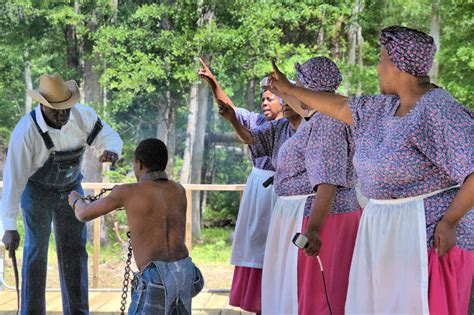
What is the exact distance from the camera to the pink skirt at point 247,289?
3.84 meters

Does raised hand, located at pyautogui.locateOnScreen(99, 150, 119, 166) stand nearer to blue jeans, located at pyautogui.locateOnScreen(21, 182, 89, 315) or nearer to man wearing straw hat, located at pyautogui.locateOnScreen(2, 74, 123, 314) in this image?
man wearing straw hat, located at pyautogui.locateOnScreen(2, 74, 123, 314)

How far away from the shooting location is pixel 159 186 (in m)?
3.04

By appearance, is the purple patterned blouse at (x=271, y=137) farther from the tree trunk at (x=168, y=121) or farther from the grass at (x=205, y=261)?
the tree trunk at (x=168, y=121)

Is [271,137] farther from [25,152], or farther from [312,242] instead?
[25,152]

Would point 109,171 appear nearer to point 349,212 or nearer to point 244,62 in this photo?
point 244,62

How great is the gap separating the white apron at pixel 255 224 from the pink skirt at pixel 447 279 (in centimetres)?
174

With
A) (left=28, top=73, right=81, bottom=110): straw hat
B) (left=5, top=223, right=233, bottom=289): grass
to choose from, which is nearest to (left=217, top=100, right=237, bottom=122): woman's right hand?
(left=28, top=73, right=81, bottom=110): straw hat

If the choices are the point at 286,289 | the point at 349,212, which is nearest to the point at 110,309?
the point at 286,289

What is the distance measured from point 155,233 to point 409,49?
1.30 m

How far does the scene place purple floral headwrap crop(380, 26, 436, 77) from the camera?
2.25 m

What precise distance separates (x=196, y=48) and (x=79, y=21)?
1035 mm

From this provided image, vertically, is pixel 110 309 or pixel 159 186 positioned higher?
pixel 159 186

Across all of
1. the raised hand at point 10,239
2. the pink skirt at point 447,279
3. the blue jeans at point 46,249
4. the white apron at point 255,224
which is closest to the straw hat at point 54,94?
the blue jeans at point 46,249

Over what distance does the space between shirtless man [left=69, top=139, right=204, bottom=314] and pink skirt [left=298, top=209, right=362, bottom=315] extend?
1.60 feet
